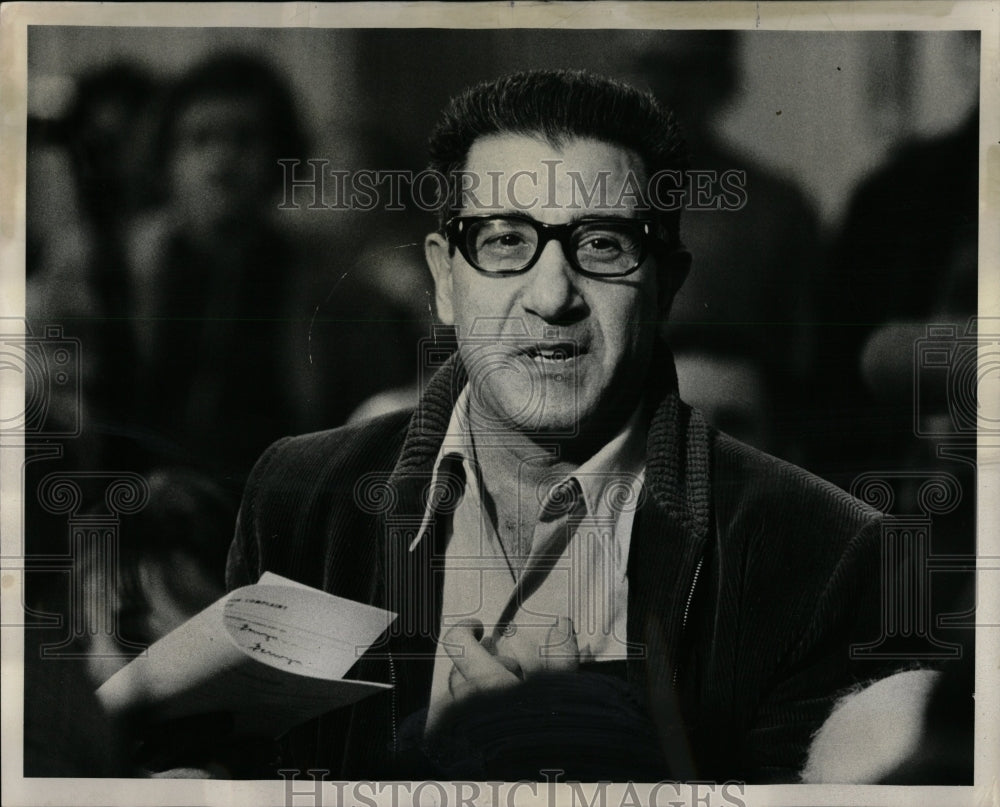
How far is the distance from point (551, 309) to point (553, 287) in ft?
0.12

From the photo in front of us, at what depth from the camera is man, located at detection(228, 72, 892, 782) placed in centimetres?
192

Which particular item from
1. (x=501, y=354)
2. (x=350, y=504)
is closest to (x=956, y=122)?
(x=501, y=354)

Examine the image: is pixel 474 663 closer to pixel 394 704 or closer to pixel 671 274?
pixel 394 704

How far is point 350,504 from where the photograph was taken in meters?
1.95

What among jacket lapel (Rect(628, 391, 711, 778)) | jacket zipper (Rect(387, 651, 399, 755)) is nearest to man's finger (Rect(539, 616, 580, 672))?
jacket lapel (Rect(628, 391, 711, 778))

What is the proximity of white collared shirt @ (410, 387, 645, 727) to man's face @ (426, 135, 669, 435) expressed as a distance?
0.07 m

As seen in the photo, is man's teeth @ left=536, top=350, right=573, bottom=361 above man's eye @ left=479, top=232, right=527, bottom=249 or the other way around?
the other way around

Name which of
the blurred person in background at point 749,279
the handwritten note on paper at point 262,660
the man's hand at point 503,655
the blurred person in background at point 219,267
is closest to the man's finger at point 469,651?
the man's hand at point 503,655

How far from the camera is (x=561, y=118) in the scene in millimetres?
1917

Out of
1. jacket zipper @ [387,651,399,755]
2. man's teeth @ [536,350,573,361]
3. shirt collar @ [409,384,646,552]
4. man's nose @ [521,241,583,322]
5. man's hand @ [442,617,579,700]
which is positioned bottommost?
jacket zipper @ [387,651,399,755]

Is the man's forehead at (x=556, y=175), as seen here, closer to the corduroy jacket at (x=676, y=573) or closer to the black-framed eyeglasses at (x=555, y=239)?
the black-framed eyeglasses at (x=555, y=239)

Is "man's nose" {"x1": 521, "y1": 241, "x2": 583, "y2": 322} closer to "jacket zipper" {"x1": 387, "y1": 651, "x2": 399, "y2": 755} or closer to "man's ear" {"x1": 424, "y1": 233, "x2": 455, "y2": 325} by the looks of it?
"man's ear" {"x1": 424, "y1": 233, "x2": 455, "y2": 325}

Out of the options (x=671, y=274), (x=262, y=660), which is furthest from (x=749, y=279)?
(x=262, y=660)

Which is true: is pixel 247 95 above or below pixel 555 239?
above
